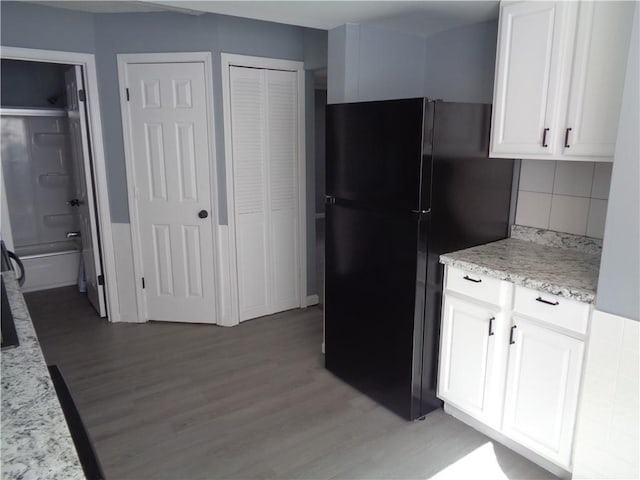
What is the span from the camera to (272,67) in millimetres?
3520

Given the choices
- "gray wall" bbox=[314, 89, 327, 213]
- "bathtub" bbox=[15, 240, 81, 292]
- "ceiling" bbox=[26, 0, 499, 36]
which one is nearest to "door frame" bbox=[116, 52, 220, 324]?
"ceiling" bbox=[26, 0, 499, 36]

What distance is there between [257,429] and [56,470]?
1.67 m

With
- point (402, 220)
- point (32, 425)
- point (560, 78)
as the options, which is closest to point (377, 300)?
point (402, 220)

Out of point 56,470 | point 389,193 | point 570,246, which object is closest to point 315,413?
point 389,193

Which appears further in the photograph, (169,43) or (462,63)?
(169,43)

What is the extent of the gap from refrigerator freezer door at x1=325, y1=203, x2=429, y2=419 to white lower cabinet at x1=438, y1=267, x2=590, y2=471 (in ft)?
0.60

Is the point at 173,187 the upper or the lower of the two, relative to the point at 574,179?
lower

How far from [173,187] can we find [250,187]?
58cm

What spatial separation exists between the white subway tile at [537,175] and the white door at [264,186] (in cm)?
183

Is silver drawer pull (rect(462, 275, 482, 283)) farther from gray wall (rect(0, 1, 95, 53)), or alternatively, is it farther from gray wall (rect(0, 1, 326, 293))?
gray wall (rect(0, 1, 95, 53))

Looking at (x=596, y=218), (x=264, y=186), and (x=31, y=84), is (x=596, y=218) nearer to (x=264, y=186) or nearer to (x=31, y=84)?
(x=264, y=186)

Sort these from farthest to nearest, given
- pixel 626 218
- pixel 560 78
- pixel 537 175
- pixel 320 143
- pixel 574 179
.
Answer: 1. pixel 320 143
2. pixel 537 175
3. pixel 574 179
4. pixel 560 78
5. pixel 626 218

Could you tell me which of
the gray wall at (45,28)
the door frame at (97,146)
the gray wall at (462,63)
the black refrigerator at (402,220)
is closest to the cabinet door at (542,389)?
the black refrigerator at (402,220)

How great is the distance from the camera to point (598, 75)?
73.2 inches
